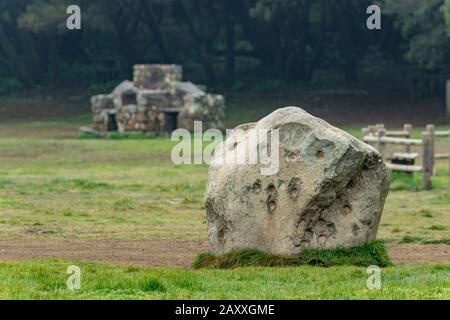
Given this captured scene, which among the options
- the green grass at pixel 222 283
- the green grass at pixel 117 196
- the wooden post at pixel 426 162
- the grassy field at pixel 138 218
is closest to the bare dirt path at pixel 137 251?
the grassy field at pixel 138 218

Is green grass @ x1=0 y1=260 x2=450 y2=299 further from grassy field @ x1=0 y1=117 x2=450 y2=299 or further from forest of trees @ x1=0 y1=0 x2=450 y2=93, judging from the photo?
forest of trees @ x1=0 y1=0 x2=450 y2=93

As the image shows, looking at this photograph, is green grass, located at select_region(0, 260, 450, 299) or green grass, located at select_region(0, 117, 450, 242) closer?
green grass, located at select_region(0, 260, 450, 299)

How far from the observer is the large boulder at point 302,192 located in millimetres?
15500

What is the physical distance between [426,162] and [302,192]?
13101 millimetres

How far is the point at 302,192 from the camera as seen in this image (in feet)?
50.8

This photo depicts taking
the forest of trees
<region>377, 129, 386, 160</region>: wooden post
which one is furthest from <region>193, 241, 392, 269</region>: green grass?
the forest of trees

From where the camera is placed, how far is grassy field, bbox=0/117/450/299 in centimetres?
1326

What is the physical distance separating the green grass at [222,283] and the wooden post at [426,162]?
12.8m

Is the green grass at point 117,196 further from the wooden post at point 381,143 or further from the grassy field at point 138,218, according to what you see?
the wooden post at point 381,143

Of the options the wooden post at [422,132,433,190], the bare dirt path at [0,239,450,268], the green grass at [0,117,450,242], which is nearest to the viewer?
the bare dirt path at [0,239,450,268]

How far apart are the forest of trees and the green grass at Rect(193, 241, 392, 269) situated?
4347cm

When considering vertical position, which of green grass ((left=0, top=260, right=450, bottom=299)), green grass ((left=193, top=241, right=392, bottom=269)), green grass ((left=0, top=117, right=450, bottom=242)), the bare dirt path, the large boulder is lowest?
green grass ((left=0, top=117, right=450, bottom=242))

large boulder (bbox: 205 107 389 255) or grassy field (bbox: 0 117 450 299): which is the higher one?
large boulder (bbox: 205 107 389 255)
